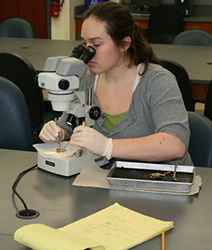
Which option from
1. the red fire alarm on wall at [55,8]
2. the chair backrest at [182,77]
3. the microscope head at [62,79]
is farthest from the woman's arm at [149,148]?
the red fire alarm on wall at [55,8]

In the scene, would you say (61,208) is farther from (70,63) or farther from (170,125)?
(170,125)

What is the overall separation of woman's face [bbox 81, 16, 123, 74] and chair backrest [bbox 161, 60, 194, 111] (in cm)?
102

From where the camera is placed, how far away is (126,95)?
5.61 feet

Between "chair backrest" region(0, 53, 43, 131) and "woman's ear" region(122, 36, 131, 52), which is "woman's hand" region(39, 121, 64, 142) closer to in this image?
"woman's ear" region(122, 36, 131, 52)

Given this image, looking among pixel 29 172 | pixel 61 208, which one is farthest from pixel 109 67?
pixel 61 208

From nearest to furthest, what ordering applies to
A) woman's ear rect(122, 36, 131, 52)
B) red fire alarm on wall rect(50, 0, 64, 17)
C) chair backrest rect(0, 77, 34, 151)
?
woman's ear rect(122, 36, 131, 52) → chair backrest rect(0, 77, 34, 151) → red fire alarm on wall rect(50, 0, 64, 17)

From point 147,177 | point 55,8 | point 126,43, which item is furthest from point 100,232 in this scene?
point 55,8

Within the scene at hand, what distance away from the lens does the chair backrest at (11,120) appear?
1828 millimetres

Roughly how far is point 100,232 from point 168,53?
2.82 metres

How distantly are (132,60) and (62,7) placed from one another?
4.17 m

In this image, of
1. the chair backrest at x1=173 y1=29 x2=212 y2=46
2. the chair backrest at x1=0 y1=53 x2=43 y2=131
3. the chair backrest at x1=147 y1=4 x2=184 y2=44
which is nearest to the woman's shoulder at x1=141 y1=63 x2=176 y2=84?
the chair backrest at x1=0 y1=53 x2=43 y2=131

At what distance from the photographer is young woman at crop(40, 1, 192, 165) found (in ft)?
4.68

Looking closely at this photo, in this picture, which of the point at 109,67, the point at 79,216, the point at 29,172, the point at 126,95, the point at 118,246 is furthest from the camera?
the point at 126,95

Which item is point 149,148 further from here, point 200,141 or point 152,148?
point 200,141
